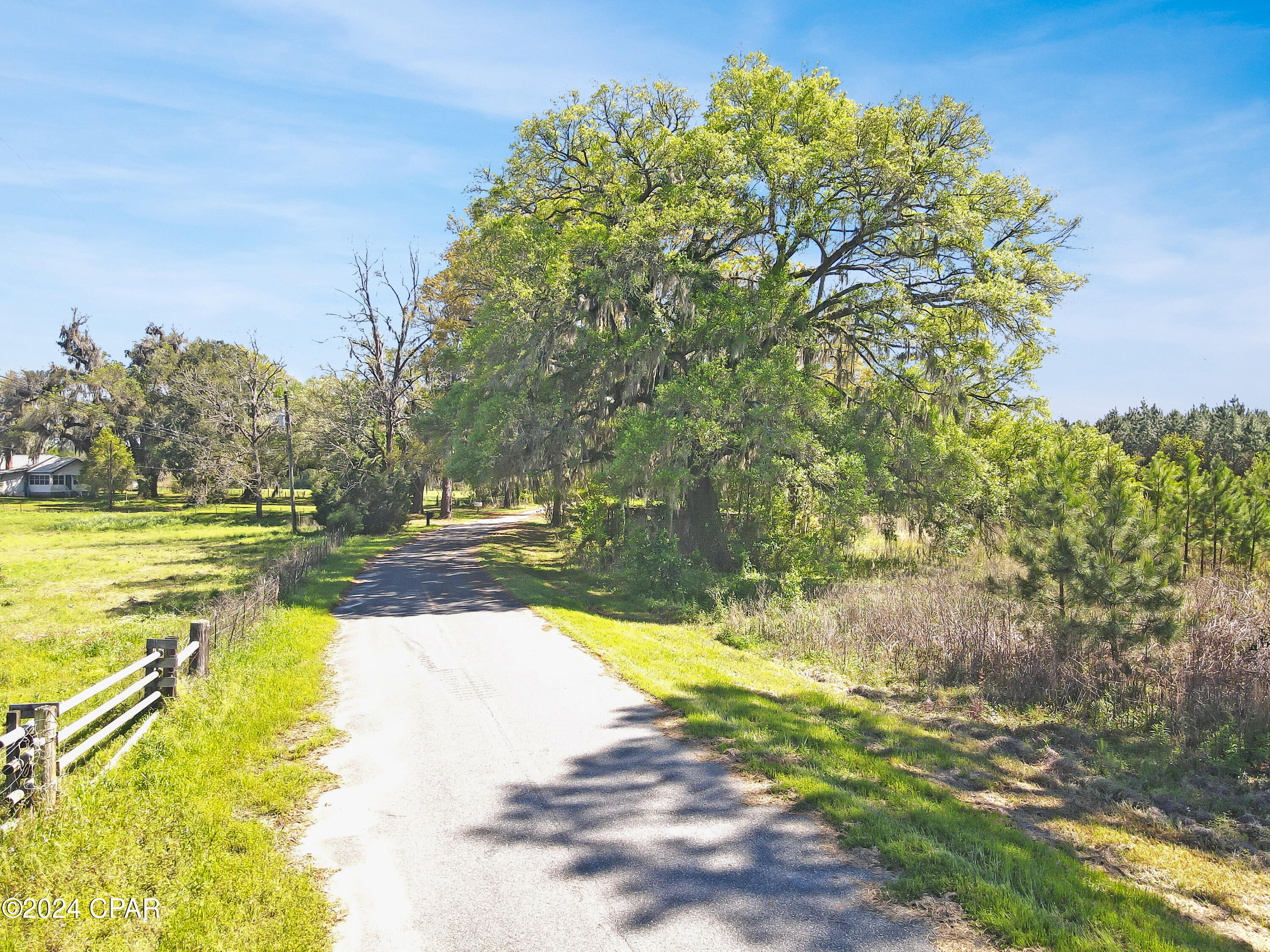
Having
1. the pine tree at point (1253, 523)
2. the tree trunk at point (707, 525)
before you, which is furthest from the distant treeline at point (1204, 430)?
the tree trunk at point (707, 525)

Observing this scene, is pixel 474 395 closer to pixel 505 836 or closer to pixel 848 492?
pixel 848 492

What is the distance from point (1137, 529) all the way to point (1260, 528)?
1078 cm

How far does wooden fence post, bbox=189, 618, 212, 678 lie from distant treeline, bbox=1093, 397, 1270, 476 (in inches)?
1711

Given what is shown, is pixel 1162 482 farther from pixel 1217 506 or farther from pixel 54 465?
pixel 54 465

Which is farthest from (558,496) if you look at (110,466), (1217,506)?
(110,466)

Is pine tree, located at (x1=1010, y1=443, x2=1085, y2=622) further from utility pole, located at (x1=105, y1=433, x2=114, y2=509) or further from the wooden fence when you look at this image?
utility pole, located at (x1=105, y1=433, x2=114, y2=509)

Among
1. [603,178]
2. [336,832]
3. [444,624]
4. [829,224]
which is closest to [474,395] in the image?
[603,178]

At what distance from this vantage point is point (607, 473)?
755 inches

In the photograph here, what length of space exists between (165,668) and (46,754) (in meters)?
2.75

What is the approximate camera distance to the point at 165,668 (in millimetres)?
8148

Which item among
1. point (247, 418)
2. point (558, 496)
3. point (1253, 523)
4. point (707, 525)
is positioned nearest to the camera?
point (1253, 523)

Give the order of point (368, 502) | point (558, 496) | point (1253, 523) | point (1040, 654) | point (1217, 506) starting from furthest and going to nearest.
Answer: point (368, 502) → point (558, 496) → point (1217, 506) → point (1253, 523) → point (1040, 654)

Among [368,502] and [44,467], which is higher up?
[44,467]

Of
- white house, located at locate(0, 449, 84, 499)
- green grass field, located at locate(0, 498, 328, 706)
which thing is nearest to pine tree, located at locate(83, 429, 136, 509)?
green grass field, located at locate(0, 498, 328, 706)
